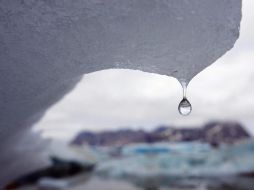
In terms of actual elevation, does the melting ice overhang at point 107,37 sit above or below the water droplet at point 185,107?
above

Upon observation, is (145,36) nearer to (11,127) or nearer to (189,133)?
(11,127)

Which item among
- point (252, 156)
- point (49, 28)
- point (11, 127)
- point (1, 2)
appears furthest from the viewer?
point (252, 156)

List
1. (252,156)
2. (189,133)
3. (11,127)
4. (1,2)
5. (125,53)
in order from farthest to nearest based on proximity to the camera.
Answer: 1. (189,133)
2. (252,156)
3. (11,127)
4. (125,53)
5. (1,2)

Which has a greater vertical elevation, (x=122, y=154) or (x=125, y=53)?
(x=122, y=154)

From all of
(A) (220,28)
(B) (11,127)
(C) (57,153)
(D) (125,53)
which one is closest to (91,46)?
(D) (125,53)

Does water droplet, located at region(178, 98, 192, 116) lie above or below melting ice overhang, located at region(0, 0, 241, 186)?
below

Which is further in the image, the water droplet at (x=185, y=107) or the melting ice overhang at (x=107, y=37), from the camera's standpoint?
the water droplet at (x=185, y=107)

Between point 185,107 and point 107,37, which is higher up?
point 107,37

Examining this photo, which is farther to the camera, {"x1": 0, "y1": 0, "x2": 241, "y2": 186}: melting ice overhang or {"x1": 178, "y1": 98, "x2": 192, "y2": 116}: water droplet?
{"x1": 178, "y1": 98, "x2": 192, "y2": 116}: water droplet
